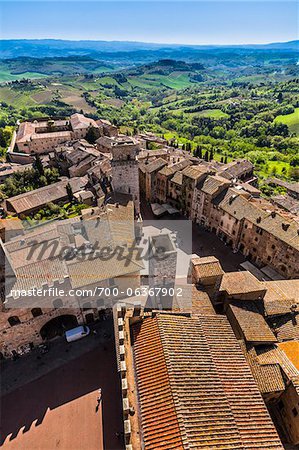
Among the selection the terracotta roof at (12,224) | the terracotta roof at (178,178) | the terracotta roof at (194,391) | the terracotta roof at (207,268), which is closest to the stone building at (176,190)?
the terracotta roof at (178,178)

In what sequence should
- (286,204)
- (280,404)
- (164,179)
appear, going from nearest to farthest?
(280,404) < (164,179) < (286,204)

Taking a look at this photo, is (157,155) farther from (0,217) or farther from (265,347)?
(265,347)

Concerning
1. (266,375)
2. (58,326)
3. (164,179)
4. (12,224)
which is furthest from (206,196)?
(12,224)

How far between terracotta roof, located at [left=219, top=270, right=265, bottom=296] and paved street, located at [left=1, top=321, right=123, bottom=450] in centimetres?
1790

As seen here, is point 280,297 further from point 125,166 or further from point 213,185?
point 125,166

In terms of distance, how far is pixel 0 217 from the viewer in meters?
67.5

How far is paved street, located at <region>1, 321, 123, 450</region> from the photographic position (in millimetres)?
28125

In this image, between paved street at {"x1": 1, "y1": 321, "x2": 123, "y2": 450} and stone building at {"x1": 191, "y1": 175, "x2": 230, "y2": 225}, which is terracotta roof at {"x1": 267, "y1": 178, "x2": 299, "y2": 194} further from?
paved street at {"x1": 1, "y1": 321, "x2": 123, "y2": 450}

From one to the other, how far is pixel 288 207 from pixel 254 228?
31.9m

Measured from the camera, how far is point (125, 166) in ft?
181

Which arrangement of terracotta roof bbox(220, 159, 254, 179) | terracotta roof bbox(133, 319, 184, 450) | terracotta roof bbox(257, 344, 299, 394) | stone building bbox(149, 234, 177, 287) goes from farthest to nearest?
terracotta roof bbox(220, 159, 254, 179) < stone building bbox(149, 234, 177, 287) < terracotta roof bbox(257, 344, 299, 394) < terracotta roof bbox(133, 319, 184, 450)

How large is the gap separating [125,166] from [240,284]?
3332 cm

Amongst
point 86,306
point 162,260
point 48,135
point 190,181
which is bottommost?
point 86,306

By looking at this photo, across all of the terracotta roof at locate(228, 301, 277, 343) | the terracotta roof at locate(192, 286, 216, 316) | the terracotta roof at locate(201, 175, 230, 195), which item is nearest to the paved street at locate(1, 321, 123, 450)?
the terracotta roof at locate(192, 286, 216, 316)
